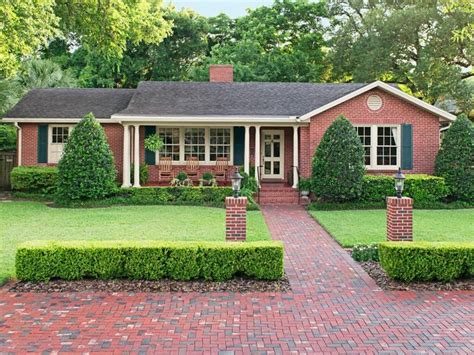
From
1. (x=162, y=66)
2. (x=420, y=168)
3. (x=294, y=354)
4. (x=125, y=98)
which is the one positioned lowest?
(x=294, y=354)

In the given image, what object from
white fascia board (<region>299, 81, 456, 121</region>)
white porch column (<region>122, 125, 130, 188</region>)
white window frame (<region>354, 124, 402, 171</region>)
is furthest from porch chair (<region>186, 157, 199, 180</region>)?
white window frame (<region>354, 124, 402, 171</region>)

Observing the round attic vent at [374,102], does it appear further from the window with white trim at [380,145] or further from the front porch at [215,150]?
the front porch at [215,150]

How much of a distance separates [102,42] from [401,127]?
11054 millimetres

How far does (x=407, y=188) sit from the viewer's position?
54.3 feet

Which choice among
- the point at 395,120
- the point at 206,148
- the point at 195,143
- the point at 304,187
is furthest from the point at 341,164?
the point at 195,143

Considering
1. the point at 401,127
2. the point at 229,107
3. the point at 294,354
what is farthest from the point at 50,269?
the point at 401,127

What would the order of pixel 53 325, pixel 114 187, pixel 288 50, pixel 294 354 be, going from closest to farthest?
1. pixel 294 354
2. pixel 53 325
3. pixel 114 187
4. pixel 288 50

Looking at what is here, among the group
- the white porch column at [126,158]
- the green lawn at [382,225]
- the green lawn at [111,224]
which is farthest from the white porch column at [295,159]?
the white porch column at [126,158]

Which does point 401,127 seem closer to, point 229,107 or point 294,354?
point 229,107

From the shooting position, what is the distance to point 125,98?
21781 mm

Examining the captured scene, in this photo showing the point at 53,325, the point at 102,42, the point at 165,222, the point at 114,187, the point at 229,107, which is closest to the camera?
the point at 53,325

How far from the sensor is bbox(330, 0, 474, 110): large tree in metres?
27.3

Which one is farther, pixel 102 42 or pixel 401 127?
pixel 401 127

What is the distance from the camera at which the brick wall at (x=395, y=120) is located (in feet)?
58.9
